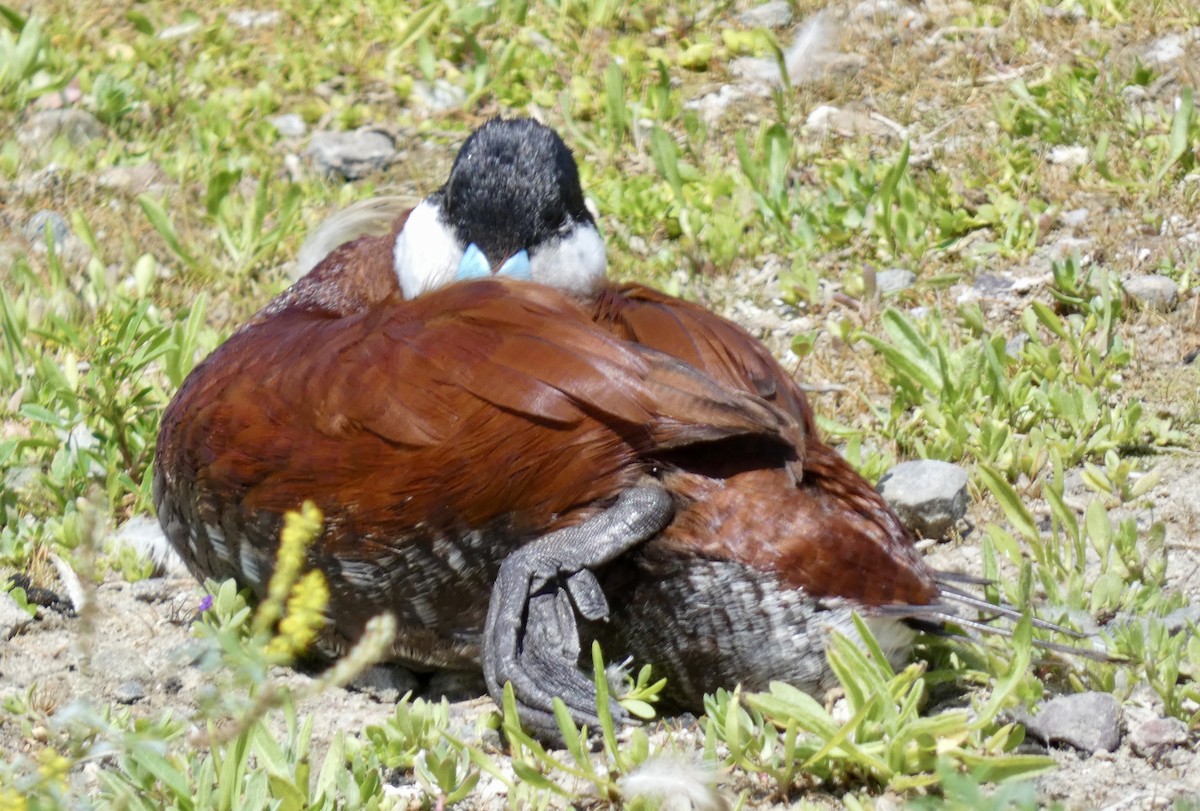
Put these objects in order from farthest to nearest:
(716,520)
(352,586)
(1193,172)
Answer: (1193,172) → (352,586) → (716,520)

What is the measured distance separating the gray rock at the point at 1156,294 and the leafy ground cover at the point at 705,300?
0.04 feet

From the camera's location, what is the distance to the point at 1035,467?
12.9 feet

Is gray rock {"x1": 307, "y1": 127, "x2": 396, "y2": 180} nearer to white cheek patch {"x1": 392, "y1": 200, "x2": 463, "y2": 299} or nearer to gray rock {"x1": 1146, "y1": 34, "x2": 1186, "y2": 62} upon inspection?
white cheek patch {"x1": 392, "y1": 200, "x2": 463, "y2": 299}

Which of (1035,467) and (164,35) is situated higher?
(164,35)

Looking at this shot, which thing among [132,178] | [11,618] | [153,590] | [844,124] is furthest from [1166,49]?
[11,618]

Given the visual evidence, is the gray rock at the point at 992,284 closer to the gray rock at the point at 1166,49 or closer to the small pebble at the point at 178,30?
the gray rock at the point at 1166,49

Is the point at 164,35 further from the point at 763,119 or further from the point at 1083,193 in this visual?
the point at 1083,193

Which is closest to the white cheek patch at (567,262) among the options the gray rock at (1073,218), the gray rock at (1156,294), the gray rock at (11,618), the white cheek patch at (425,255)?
the white cheek patch at (425,255)

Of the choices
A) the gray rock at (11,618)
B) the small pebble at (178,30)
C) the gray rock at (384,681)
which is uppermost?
the small pebble at (178,30)

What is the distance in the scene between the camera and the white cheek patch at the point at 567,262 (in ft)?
12.8

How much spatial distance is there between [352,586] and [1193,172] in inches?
128

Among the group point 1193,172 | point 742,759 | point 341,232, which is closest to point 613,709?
point 742,759

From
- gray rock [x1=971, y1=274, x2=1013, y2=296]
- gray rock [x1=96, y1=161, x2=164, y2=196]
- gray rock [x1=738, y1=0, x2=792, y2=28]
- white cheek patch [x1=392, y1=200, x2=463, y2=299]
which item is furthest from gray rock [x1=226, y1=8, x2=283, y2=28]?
gray rock [x1=971, y1=274, x2=1013, y2=296]

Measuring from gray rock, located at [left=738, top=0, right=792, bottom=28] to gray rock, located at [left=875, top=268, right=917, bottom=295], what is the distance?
1.86 m
